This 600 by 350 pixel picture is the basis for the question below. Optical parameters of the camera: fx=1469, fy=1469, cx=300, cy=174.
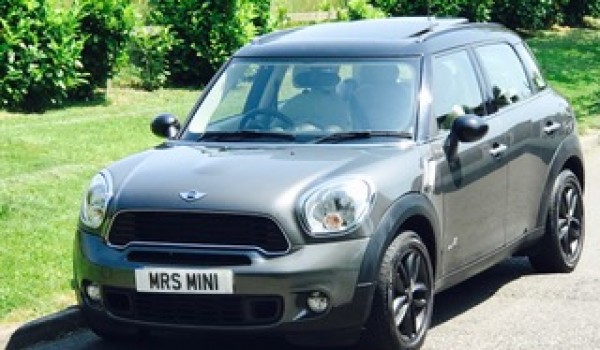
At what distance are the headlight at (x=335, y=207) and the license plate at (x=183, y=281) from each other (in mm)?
488

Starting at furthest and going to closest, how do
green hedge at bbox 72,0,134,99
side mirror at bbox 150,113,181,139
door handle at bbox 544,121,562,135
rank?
green hedge at bbox 72,0,134,99 → door handle at bbox 544,121,562,135 → side mirror at bbox 150,113,181,139

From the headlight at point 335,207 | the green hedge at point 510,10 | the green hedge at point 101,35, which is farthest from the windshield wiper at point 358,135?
the green hedge at point 510,10

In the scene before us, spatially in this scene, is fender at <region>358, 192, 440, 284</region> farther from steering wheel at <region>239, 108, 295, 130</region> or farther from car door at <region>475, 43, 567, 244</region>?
car door at <region>475, 43, 567, 244</region>

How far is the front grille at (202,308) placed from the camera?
7137 millimetres

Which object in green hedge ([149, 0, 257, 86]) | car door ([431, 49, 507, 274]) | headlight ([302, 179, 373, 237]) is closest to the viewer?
headlight ([302, 179, 373, 237])

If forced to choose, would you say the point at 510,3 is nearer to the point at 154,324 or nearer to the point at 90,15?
the point at 90,15

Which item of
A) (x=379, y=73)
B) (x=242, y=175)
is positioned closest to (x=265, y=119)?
(x=379, y=73)

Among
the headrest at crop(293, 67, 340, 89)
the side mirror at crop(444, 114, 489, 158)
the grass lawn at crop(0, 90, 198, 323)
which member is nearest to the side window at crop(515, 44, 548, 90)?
the side mirror at crop(444, 114, 489, 158)

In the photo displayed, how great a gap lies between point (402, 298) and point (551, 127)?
2504 mm

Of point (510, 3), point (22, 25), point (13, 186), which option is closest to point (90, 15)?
point (22, 25)

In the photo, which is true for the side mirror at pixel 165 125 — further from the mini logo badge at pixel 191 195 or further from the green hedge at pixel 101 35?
the green hedge at pixel 101 35

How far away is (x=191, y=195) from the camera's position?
7.29 metres

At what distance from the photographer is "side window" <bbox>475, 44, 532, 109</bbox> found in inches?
361

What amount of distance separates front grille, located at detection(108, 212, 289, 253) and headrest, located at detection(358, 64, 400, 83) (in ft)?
5.37
